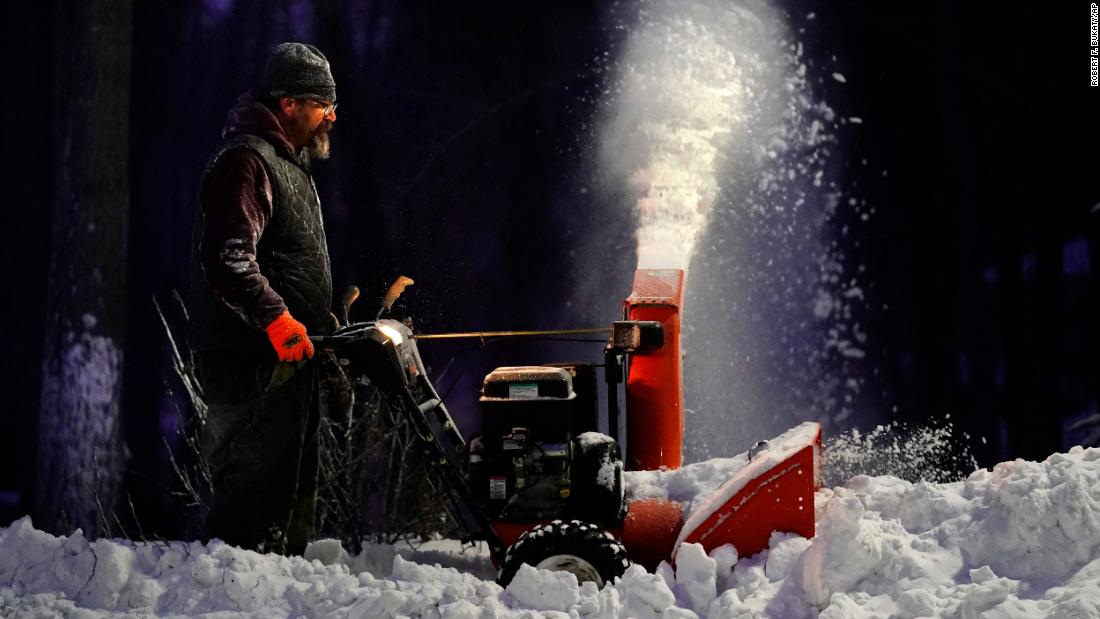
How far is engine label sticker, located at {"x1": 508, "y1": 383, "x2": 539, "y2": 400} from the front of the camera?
138 inches

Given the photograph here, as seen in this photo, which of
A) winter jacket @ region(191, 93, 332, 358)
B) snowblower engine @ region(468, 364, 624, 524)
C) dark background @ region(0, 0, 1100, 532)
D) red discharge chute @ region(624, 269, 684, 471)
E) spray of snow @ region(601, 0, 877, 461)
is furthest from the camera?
spray of snow @ region(601, 0, 877, 461)

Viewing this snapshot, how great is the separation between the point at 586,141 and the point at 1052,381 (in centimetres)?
286

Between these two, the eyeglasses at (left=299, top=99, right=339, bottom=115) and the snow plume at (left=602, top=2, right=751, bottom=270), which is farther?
the snow plume at (left=602, top=2, right=751, bottom=270)

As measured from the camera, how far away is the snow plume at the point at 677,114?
6.45 meters

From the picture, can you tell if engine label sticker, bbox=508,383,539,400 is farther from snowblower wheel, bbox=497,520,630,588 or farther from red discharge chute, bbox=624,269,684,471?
red discharge chute, bbox=624,269,684,471

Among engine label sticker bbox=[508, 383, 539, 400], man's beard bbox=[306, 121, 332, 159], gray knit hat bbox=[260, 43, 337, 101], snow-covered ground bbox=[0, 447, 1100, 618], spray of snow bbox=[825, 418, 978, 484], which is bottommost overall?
snow-covered ground bbox=[0, 447, 1100, 618]

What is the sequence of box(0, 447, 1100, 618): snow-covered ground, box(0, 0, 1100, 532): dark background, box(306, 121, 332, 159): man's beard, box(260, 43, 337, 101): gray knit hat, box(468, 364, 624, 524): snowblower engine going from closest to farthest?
box(0, 447, 1100, 618): snow-covered ground → box(468, 364, 624, 524): snowblower engine → box(260, 43, 337, 101): gray knit hat → box(306, 121, 332, 159): man's beard → box(0, 0, 1100, 532): dark background

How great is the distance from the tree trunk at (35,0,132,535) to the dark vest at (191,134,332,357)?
→ 10.3ft

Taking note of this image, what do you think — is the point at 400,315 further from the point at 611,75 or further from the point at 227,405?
the point at 611,75

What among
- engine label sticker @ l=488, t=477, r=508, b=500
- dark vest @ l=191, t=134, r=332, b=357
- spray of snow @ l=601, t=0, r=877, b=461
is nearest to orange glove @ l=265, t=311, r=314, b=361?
dark vest @ l=191, t=134, r=332, b=357

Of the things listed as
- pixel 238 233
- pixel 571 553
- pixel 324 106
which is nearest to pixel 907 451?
pixel 571 553

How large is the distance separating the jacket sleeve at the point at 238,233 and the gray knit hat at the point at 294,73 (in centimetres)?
29

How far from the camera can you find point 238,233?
11.2 ft

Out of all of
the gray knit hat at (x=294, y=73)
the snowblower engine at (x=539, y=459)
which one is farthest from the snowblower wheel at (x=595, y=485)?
the gray knit hat at (x=294, y=73)
